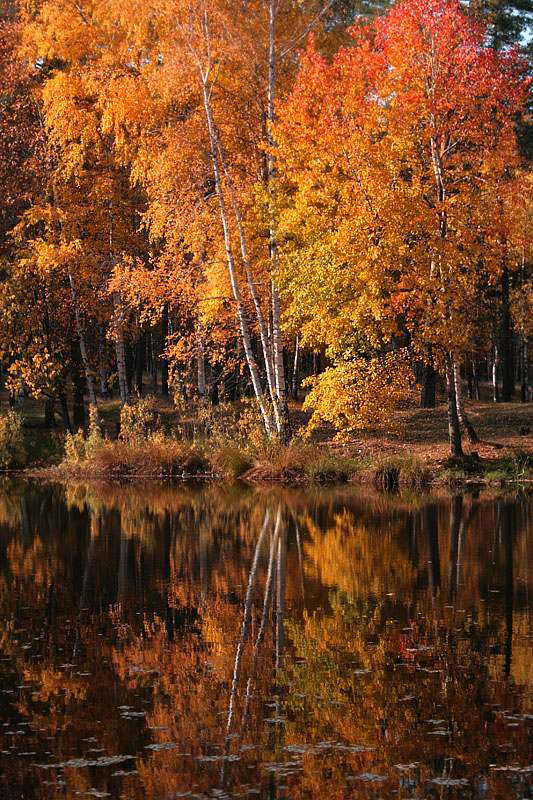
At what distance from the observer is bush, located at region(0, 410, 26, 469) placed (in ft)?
94.7

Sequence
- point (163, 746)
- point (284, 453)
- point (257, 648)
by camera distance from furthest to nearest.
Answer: point (284, 453) → point (257, 648) → point (163, 746)

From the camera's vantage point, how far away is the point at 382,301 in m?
23.1

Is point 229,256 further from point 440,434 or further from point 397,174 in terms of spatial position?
point 440,434

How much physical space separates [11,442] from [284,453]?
993 centimetres

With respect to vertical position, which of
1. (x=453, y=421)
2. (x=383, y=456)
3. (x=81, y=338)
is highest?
(x=81, y=338)

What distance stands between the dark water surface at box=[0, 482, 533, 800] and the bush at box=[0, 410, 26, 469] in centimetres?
1452

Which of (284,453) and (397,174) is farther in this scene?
(284,453)

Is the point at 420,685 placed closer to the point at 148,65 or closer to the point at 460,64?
the point at 460,64

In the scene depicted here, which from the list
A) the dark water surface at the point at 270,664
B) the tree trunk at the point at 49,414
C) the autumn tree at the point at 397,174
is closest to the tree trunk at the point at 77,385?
A: the tree trunk at the point at 49,414

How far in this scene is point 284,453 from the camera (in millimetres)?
23953

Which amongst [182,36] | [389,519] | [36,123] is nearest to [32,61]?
[36,123]

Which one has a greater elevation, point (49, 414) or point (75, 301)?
point (75, 301)

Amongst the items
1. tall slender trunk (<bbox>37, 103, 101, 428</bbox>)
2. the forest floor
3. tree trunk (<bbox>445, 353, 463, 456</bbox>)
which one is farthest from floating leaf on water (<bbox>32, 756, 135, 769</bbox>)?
tall slender trunk (<bbox>37, 103, 101, 428</bbox>)

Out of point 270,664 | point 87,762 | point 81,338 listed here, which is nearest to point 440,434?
point 81,338
